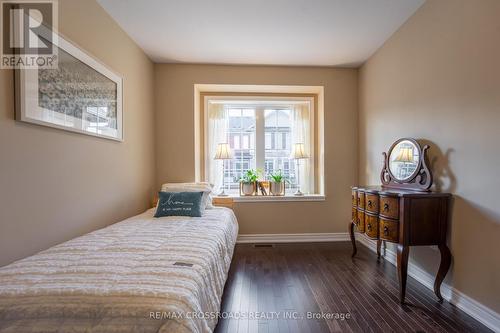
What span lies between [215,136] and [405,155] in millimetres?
2642

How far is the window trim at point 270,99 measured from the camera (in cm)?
371

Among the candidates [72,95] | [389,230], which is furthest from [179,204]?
[389,230]

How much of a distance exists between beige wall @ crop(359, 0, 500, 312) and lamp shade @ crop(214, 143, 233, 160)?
2.23 meters

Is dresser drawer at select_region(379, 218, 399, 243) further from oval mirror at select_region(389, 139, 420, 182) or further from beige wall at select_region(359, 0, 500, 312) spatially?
oval mirror at select_region(389, 139, 420, 182)

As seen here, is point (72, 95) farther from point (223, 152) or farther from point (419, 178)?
point (419, 178)

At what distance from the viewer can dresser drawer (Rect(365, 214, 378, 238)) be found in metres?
2.36

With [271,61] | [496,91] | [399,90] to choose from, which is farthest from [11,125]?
[399,90]

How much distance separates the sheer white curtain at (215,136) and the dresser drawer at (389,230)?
2.41 metres

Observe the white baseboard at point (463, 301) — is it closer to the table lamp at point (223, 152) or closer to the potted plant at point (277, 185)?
the potted plant at point (277, 185)

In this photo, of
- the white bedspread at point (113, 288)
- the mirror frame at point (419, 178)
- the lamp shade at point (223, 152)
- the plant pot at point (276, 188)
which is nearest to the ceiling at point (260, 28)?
the lamp shade at point (223, 152)

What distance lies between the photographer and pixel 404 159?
2.53m

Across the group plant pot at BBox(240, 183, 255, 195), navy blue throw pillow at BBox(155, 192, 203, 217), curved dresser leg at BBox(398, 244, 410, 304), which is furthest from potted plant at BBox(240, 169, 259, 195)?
curved dresser leg at BBox(398, 244, 410, 304)

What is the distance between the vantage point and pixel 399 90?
2.72 metres

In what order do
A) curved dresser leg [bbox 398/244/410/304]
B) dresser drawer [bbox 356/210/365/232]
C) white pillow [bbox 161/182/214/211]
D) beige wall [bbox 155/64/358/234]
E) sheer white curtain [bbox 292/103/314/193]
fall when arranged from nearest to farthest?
curved dresser leg [bbox 398/244/410/304] < dresser drawer [bbox 356/210/365/232] < white pillow [bbox 161/182/214/211] < beige wall [bbox 155/64/358/234] < sheer white curtain [bbox 292/103/314/193]
